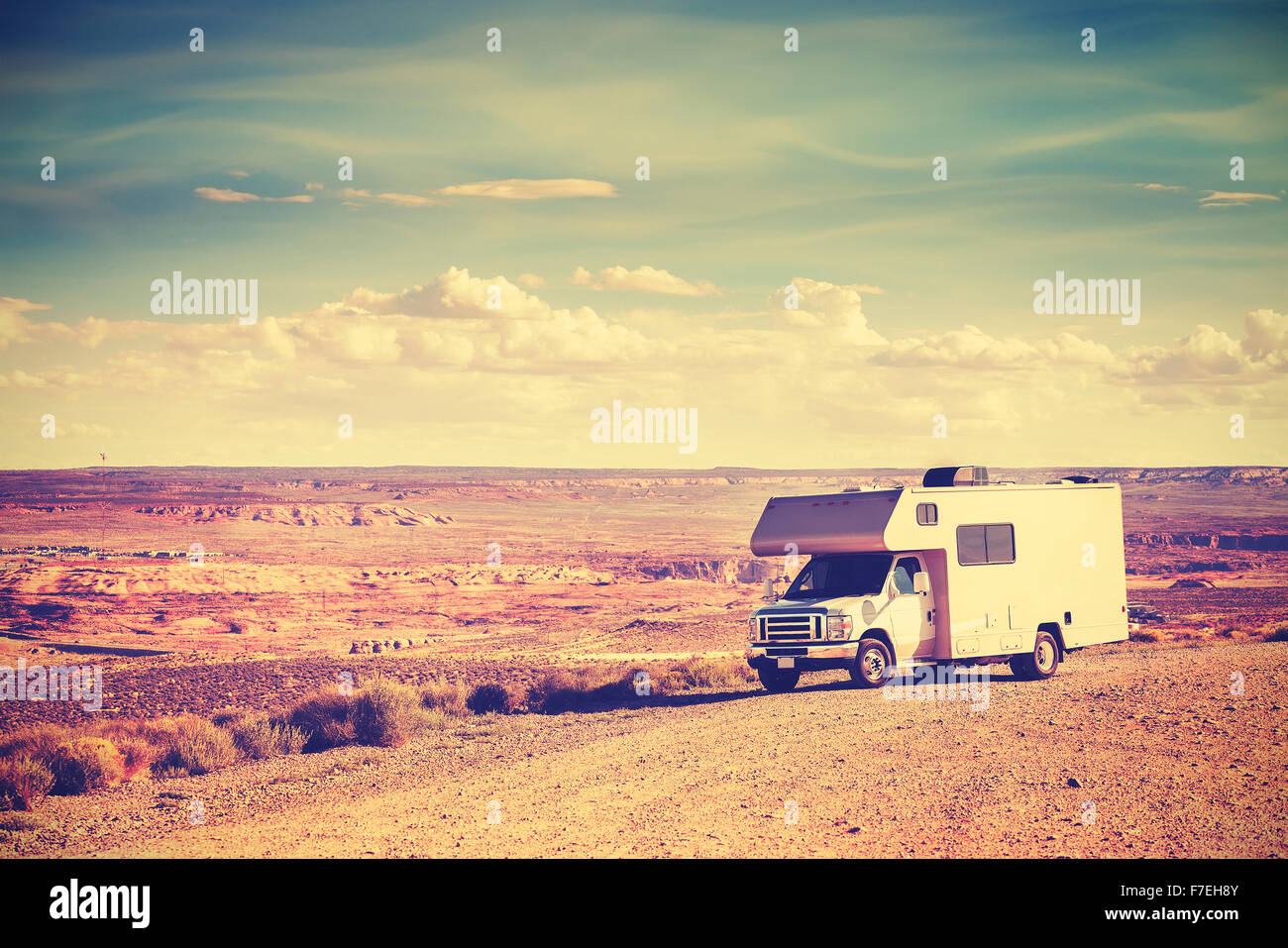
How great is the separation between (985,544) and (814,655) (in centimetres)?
346

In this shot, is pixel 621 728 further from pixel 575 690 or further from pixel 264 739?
pixel 264 739

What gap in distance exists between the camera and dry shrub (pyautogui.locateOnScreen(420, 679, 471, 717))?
20156 mm

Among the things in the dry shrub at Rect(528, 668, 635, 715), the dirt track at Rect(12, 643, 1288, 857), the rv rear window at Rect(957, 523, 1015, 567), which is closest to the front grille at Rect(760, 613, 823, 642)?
the dirt track at Rect(12, 643, 1288, 857)

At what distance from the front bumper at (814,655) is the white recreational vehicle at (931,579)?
0.07ft

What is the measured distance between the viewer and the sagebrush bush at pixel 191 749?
16.1 metres

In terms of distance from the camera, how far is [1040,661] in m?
19.1

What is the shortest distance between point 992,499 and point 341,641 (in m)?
21.8

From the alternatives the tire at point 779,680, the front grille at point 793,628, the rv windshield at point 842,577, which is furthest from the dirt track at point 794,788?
the rv windshield at point 842,577

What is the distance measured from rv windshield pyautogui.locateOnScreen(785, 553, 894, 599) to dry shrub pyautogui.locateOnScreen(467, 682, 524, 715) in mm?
5336

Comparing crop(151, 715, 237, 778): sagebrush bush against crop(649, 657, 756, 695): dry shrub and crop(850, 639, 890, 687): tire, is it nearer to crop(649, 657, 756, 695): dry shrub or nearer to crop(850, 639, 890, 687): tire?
crop(649, 657, 756, 695): dry shrub

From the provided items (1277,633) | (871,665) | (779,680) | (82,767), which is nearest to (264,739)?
(82,767)

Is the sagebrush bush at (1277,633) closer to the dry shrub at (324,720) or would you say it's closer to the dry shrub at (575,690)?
the dry shrub at (575,690)
